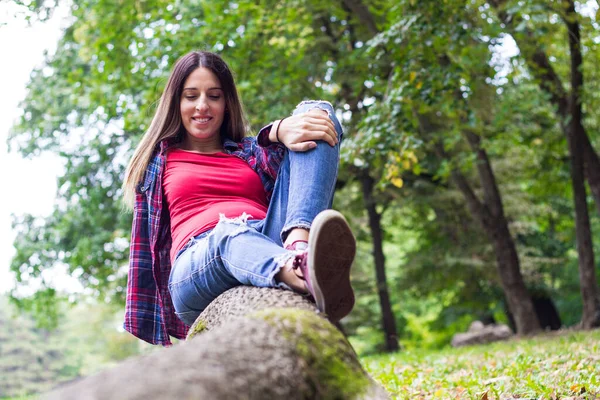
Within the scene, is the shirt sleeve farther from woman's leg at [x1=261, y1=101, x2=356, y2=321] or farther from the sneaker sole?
the sneaker sole

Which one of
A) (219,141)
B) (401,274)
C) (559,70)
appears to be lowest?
(401,274)

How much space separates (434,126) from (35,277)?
906 cm

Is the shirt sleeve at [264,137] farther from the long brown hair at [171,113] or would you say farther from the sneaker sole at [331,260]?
the sneaker sole at [331,260]

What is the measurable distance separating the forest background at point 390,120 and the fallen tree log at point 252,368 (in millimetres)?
4976

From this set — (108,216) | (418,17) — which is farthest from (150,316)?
(108,216)

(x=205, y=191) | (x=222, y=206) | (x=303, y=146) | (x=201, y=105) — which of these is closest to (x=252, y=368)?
(x=303, y=146)

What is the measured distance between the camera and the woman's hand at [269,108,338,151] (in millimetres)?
2684

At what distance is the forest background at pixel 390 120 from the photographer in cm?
724

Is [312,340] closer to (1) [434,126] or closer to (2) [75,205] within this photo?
(1) [434,126]

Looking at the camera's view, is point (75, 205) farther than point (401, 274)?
No

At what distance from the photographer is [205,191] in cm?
311

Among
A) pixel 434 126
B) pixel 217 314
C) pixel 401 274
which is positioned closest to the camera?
pixel 217 314

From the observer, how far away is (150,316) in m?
3.29

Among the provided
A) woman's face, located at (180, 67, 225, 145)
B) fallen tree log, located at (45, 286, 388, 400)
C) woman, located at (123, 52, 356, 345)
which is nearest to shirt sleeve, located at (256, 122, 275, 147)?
woman, located at (123, 52, 356, 345)
